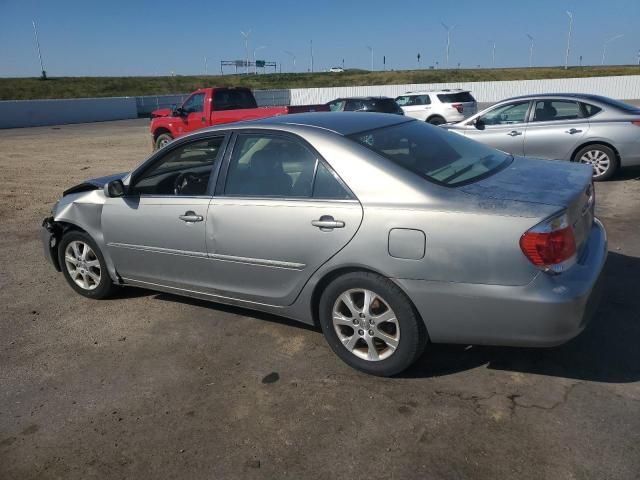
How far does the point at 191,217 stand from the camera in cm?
397

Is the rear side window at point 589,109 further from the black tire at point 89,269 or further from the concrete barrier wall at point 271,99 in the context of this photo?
the concrete barrier wall at point 271,99

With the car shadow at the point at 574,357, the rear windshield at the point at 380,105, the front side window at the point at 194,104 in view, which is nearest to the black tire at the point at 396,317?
the car shadow at the point at 574,357

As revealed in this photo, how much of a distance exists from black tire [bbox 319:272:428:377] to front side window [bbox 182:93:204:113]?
12.1m

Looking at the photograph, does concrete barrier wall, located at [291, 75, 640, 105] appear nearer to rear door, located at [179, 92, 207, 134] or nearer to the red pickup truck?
the red pickup truck

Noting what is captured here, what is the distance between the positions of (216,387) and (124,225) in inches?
67.2

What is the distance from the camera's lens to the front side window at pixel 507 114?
9367 mm

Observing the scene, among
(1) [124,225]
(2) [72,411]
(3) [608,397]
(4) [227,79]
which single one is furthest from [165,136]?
(4) [227,79]

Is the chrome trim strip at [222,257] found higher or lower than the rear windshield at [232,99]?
A: lower

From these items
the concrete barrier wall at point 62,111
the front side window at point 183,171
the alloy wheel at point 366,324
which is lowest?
the concrete barrier wall at point 62,111

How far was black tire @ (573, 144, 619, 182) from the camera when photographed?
8.77 m

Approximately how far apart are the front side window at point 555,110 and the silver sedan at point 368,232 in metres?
5.76

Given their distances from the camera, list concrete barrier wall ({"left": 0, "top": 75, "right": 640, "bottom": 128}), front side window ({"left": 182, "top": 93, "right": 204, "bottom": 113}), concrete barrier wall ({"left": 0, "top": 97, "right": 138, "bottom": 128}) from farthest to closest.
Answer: concrete barrier wall ({"left": 0, "top": 75, "right": 640, "bottom": 128})
concrete barrier wall ({"left": 0, "top": 97, "right": 138, "bottom": 128})
front side window ({"left": 182, "top": 93, "right": 204, "bottom": 113})

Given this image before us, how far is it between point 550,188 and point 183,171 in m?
2.91

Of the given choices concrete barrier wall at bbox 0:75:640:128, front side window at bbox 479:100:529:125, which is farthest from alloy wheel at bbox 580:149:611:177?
concrete barrier wall at bbox 0:75:640:128
